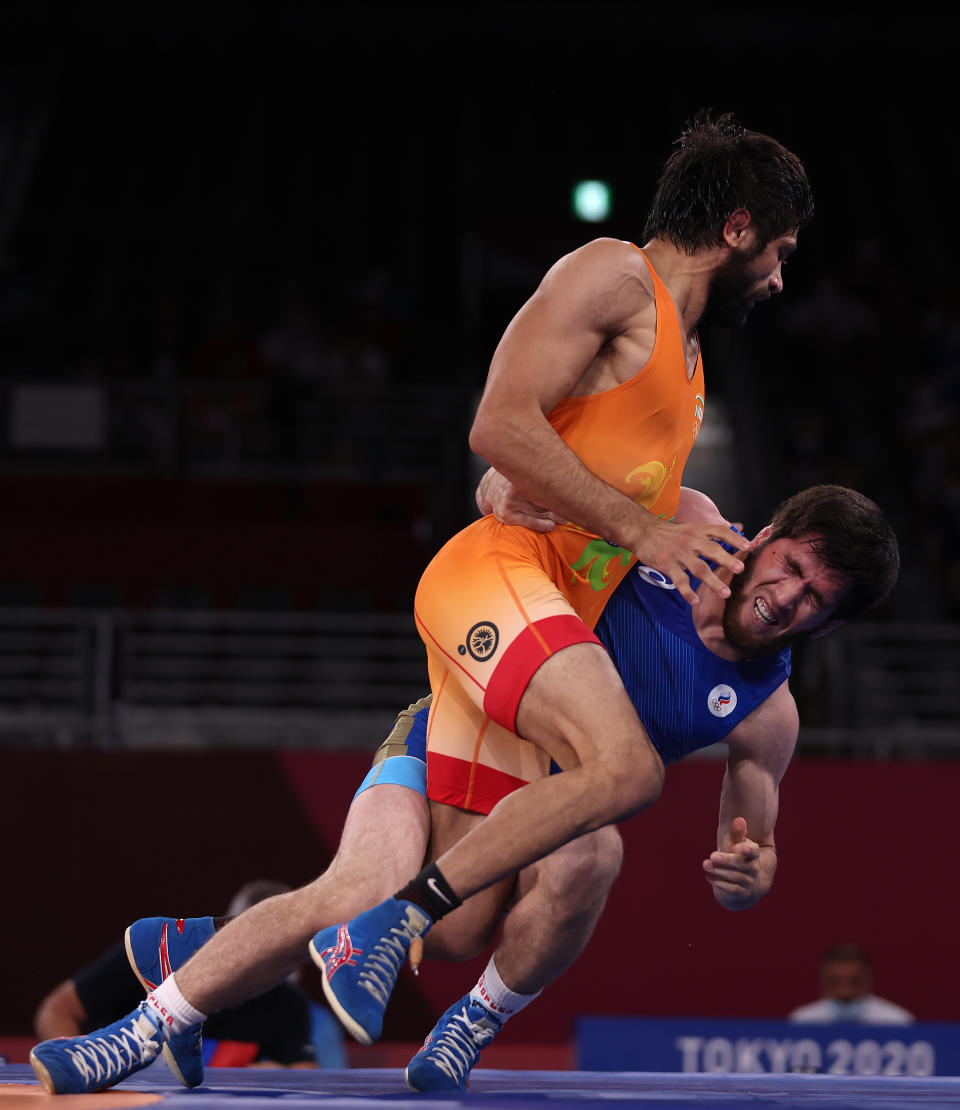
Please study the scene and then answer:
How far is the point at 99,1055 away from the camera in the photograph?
3.09 meters

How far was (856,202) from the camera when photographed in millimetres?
17516

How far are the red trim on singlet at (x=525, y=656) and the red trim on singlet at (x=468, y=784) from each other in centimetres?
48

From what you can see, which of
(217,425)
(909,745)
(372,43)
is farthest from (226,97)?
(909,745)

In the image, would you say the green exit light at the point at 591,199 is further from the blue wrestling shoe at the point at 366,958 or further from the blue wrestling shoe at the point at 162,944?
the blue wrestling shoe at the point at 366,958

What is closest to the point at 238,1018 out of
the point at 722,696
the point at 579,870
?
the point at 579,870

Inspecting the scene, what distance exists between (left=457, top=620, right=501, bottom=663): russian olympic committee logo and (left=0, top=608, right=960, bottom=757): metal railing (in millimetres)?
4427

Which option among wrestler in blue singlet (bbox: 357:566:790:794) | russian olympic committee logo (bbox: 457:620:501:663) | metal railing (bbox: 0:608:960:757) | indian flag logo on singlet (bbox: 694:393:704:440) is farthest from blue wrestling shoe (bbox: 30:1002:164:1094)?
metal railing (bbox: 0:608:960:757)

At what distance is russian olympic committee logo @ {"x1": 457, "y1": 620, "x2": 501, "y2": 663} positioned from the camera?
10.8 feet

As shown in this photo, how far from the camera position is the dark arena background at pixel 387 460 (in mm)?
7426

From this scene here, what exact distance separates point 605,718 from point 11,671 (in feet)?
18.7

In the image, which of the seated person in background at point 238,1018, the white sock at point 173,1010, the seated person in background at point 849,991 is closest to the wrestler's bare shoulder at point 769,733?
the white sock at point 173,1010

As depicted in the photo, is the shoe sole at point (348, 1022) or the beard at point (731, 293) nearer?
the shoe sole at point (348, 1022)

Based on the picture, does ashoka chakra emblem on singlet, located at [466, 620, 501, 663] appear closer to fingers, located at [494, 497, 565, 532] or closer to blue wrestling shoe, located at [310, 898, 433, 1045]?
fingers, located at [494, 497, 565, 532]

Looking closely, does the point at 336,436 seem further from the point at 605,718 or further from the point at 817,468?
the point at 605,718
